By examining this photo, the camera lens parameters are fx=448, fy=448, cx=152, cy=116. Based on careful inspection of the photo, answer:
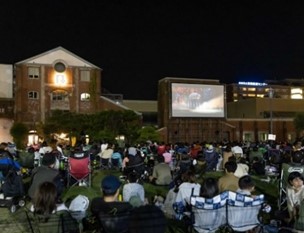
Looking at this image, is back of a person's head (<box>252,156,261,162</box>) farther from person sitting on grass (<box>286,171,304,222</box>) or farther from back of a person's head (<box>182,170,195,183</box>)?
person sitting on grass (<box>286,171,304,222</box>)

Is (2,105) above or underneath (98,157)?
above

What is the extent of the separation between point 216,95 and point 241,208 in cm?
5130

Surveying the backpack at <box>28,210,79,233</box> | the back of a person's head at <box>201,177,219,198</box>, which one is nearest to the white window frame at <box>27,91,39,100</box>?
the back of a person's head at <box>201,177,219,198</box>

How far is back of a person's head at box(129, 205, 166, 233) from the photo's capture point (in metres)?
4.51

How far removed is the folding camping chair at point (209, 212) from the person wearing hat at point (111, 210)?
109cm

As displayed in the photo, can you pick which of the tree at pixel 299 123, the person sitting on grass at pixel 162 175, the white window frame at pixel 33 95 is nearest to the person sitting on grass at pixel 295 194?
the person sitting on grass at pixel 162 175

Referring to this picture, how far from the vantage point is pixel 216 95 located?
56.7 m

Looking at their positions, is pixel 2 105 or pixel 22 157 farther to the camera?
pixel 2 105

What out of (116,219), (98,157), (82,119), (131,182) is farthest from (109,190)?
(82,119)

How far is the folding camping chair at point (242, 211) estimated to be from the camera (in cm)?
598

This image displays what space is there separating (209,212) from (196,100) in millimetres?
49964

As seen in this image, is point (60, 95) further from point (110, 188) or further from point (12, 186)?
point (110, 188)

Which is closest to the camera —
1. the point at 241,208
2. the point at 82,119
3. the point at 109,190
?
the point at 109,190

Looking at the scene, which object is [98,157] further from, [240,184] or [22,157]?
[240,184]
